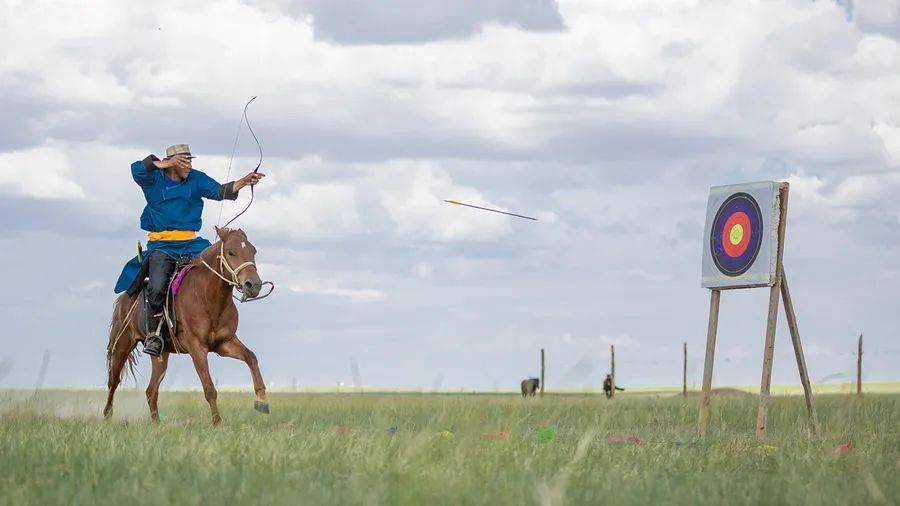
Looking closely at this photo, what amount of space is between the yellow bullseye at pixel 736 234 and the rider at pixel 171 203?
21.1 feet

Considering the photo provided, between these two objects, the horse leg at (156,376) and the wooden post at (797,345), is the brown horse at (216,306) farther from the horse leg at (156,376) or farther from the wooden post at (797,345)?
the wooden post at (797,345)

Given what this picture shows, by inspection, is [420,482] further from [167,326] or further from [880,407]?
[880,407]

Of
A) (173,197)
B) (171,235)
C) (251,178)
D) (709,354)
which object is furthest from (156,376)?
(709,354)

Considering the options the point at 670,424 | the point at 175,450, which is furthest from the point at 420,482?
the point at 670,424

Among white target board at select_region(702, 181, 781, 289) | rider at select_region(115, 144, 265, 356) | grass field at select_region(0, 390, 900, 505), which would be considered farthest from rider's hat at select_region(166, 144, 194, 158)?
white target board at select_region(702, 181, 781, 289)

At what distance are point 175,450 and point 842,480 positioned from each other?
4.81 m

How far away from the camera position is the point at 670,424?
18.3 m

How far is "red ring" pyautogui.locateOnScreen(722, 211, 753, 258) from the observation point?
15.4m

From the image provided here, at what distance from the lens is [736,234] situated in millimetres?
15508

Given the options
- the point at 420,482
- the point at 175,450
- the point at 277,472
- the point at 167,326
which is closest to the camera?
the point at 420,482

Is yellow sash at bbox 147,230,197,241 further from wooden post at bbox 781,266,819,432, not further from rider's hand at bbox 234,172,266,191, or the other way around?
wooden post at bbox 781,266,819,432

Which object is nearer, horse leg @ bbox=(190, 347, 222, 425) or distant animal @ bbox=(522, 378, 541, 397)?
horse leg @ bbox=(190, 347, 222, 425)

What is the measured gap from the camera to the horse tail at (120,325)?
1577cm

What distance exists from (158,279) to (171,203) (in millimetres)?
1028
